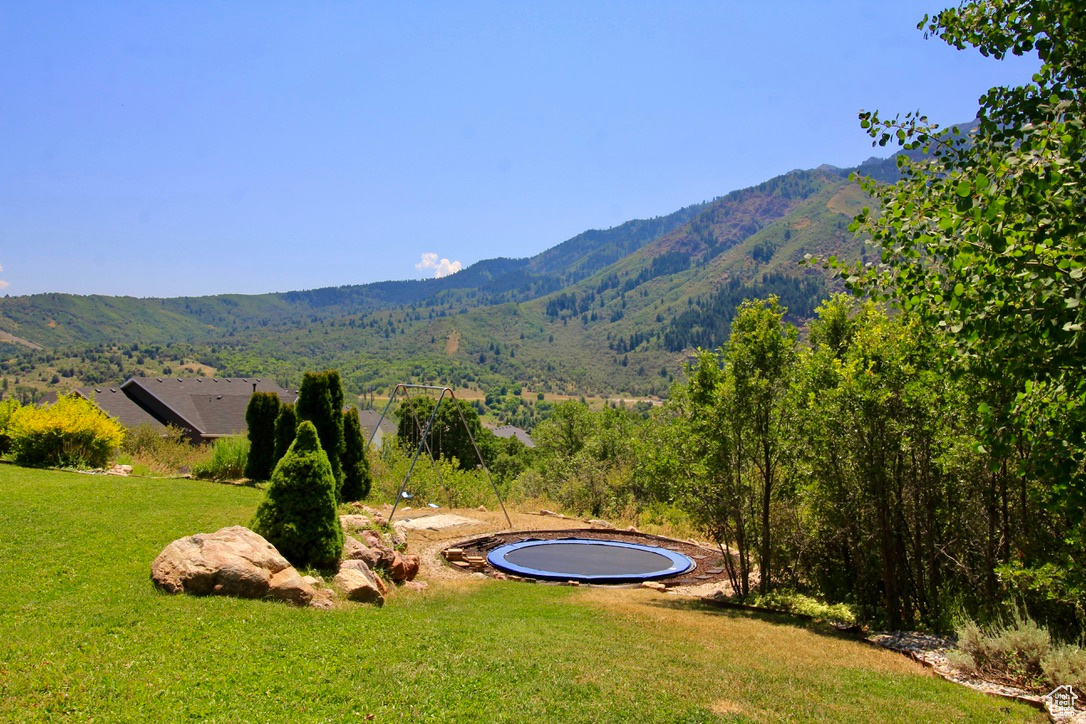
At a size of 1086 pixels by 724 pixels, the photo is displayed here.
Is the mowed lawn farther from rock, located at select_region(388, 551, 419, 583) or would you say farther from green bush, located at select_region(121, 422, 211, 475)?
green bush, located at select_region(121, 422, 211, 475)

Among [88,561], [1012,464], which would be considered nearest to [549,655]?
[88,561]

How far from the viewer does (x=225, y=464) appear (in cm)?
1961

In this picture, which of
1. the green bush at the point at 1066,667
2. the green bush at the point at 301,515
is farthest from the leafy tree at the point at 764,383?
the green bush at the point at 301,515

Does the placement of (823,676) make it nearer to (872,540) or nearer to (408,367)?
(872,540)

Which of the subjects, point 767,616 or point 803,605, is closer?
point 767,616

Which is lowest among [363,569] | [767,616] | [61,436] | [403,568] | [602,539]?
[602,539]

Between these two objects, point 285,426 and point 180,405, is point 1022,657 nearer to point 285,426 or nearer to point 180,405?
point 285,426

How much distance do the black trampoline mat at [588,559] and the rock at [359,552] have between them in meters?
5.14

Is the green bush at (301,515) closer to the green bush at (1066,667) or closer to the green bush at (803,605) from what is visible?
the green bush at (803,605)

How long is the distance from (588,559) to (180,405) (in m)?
25.9

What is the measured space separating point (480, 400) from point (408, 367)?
78.1ft

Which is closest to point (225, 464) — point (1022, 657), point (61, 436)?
point (61, 436)

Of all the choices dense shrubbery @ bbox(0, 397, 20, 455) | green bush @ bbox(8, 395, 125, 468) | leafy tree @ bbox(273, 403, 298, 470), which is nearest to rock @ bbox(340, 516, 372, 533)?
leafy tree @ bbox(273, 403, 298, 470)

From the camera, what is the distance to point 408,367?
6053 inches
